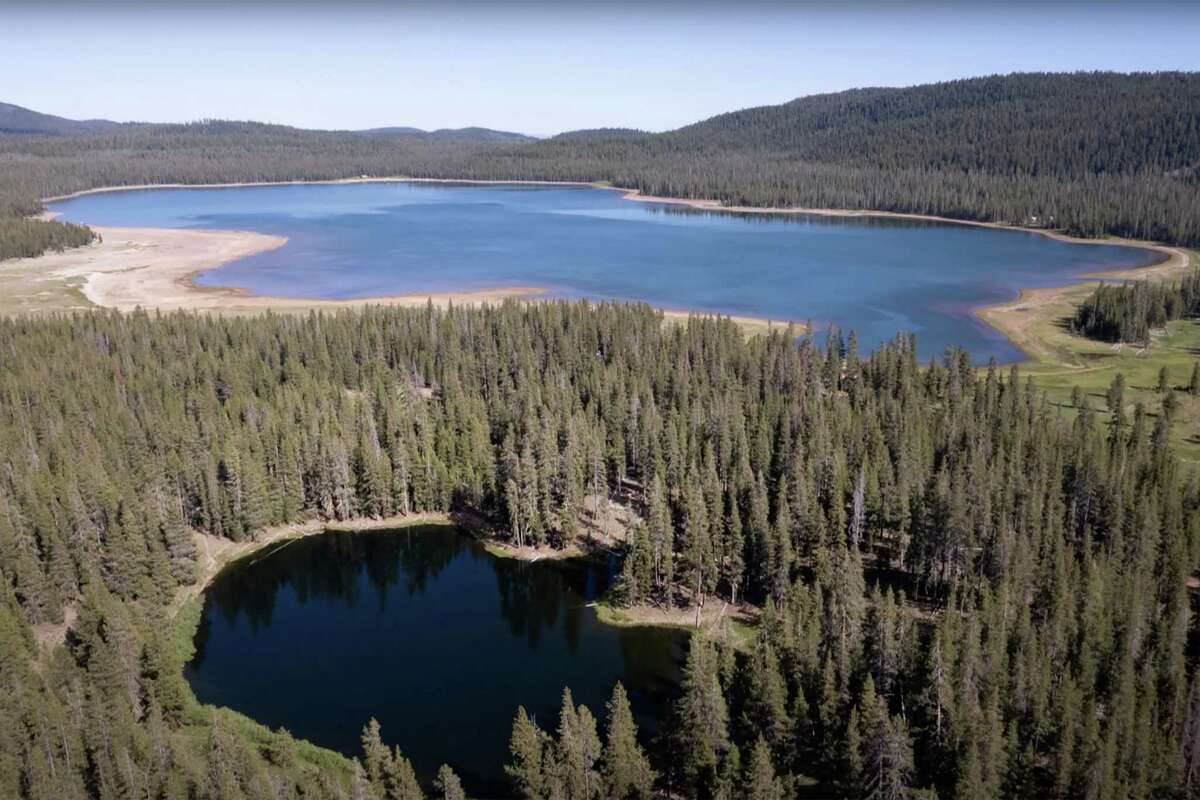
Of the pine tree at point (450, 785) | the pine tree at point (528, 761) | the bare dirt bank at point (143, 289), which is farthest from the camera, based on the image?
the bare dirt bank at point (143, 289)

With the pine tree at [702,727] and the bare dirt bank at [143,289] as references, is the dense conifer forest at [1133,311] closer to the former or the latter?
the bare dirt bank at [143,289]

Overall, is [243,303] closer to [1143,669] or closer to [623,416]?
[623,416]

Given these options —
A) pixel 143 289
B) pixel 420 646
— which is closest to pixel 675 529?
pixel 420 646

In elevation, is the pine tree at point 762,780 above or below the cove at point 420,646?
above

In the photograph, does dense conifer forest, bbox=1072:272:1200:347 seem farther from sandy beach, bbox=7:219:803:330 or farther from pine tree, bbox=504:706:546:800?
pine tree, bbox=504:706:546:800

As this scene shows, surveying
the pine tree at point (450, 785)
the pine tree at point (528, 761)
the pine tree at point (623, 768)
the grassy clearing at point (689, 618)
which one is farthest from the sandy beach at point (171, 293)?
the pine tree at point (450, 785)
